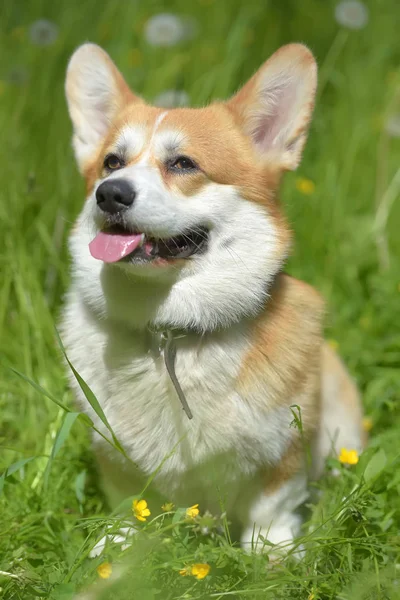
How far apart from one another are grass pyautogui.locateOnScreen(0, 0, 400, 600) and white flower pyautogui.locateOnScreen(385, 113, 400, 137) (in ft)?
0.49

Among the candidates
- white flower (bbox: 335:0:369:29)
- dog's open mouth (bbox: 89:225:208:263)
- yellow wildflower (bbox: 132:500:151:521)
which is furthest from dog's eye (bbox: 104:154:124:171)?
white flower (bbox: 335:0:369:29)

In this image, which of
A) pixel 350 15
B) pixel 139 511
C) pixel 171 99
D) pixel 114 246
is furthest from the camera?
pixel 350 15

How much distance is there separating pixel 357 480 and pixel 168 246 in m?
0.98

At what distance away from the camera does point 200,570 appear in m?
1.88

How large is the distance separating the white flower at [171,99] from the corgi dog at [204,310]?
1.25 metres

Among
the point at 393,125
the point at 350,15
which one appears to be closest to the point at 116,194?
the point at 393,125

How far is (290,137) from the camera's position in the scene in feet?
8.02

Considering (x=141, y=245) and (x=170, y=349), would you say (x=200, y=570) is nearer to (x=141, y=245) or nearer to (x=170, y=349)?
(x=170, y=349)

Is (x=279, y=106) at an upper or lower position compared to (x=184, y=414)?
upper

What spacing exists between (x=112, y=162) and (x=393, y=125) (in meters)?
2.23

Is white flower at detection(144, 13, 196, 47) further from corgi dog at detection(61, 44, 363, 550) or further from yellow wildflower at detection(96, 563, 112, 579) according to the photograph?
yellow wildflower at detection(96, 563, 112, 579)

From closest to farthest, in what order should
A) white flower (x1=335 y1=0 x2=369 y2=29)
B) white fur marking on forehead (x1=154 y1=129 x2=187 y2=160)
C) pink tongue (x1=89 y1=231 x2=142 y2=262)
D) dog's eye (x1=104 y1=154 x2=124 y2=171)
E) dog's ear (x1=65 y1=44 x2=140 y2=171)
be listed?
pink tongue (x1=89 y1=231 x2=142 y2=262) < white fur marking on forehead (x1=154 y1=129 x2=187 y2=160) < dog's eye (x1=104 y1=154 x2=124 y2=171) < dog's ear (x1=65 y1=44 x2=140 y2=171) < white flower (x1=335 y1=0 x2=369 y2=29)

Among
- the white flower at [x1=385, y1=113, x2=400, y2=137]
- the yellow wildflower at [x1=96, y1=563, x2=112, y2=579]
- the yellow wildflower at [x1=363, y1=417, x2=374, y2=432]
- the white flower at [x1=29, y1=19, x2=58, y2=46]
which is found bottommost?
the yellow wildflower at [x1=96, y1=563, x2=112, y2=579]

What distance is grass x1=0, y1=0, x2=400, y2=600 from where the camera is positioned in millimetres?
1994
